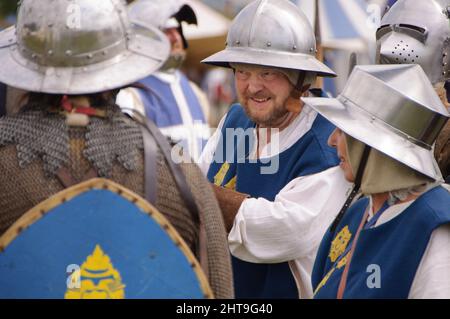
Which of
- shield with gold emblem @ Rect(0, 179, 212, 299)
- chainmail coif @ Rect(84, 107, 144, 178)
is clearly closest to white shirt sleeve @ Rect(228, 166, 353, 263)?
chainmail coif @ Rect(84, 107, 144, 178)

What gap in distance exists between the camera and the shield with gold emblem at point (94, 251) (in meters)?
2.94

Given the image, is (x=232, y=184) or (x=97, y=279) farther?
(x=232, y=184)

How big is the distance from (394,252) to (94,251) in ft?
3.81

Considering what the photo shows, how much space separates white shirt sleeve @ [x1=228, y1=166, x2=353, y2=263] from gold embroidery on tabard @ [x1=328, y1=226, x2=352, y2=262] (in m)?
0.48

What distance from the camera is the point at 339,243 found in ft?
13.1

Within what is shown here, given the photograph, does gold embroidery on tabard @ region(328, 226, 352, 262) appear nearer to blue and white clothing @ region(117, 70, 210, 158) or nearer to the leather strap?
the leather strap

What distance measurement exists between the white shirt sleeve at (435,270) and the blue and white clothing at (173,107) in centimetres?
380

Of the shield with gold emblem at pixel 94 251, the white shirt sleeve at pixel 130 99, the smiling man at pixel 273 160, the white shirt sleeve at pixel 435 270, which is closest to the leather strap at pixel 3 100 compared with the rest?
the smiling man at pixel 273 160

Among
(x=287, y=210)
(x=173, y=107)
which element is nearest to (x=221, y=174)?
(x=287, y=210)

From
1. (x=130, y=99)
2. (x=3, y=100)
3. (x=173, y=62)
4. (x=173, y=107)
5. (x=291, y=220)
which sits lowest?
(x=173, y=107)

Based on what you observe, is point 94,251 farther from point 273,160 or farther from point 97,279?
point 273,160

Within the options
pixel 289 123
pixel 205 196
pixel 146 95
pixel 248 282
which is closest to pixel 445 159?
pixel 289 123

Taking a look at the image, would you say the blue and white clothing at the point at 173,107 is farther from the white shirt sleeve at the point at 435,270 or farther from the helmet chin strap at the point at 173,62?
the white shirt sleeve at the point at 435,270

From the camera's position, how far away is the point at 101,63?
320 centimetres
